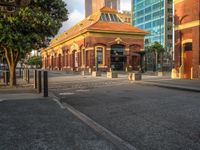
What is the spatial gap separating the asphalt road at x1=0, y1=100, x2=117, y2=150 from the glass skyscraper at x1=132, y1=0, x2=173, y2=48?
110674 millimetres

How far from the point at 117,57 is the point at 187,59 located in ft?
108

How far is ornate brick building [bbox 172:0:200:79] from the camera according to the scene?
2702cm

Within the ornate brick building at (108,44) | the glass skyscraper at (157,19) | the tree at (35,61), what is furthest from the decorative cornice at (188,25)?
the tree at (35,61)

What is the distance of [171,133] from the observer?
7.48 metres

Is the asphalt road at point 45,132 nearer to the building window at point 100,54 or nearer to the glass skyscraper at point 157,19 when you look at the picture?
the building window at point 100,54

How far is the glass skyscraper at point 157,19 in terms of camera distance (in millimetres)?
124537

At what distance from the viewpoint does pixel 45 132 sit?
7.52 meters

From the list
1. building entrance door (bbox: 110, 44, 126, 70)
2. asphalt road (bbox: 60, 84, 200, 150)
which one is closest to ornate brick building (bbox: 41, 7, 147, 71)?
building entrance door (bbox: 110, 44, 126, 70)

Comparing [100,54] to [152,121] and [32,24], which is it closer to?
[32,24]

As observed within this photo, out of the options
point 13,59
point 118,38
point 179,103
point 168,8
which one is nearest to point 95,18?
point 118,38

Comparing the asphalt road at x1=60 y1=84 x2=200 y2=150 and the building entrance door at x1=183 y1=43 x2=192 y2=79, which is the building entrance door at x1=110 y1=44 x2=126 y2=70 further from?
the asphalt road at x1=60 y1=84 x2=200 y2=150

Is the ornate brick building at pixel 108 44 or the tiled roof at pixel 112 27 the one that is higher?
the tiled roof at pixel 112 27

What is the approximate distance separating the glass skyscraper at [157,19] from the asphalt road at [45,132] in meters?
111

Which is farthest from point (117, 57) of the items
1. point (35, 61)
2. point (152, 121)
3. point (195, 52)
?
point (35, 61)
